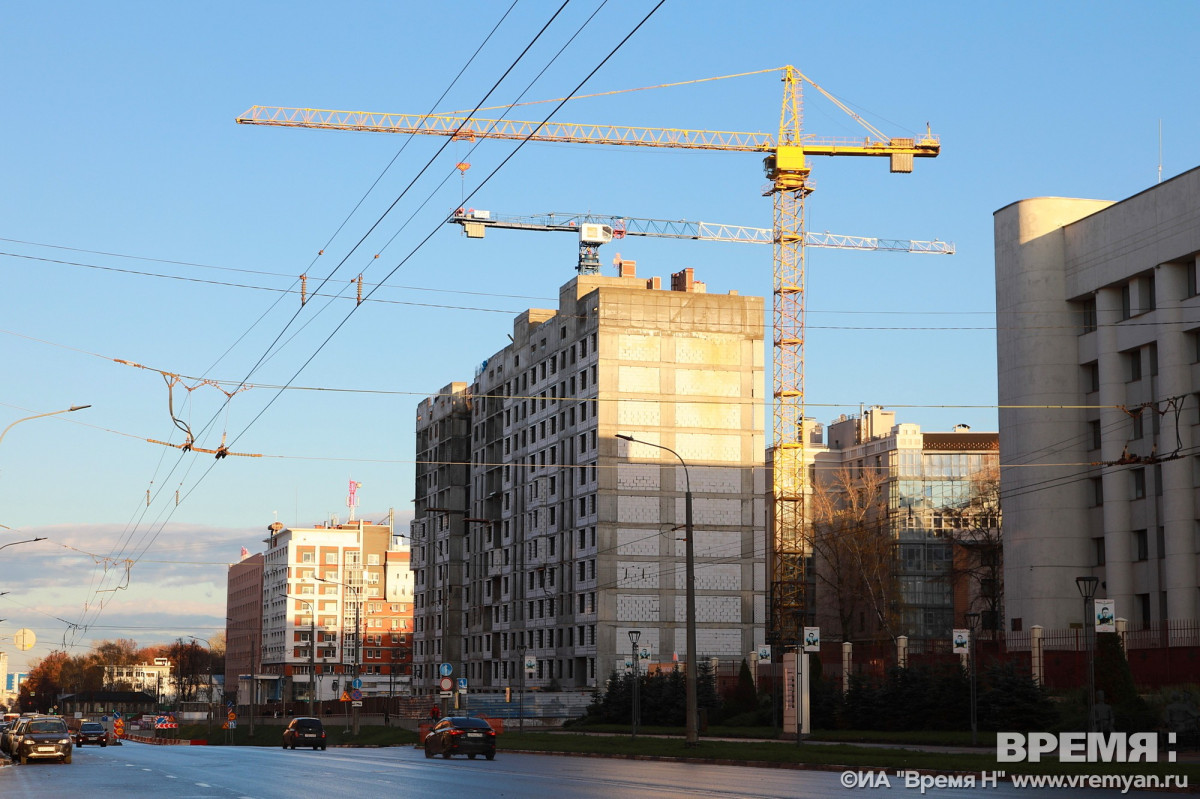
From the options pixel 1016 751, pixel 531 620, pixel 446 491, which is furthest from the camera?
pixel 446 491

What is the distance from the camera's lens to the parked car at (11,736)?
161 feet

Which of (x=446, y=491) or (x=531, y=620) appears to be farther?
(x=446, y=491)

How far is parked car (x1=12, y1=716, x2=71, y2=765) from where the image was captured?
45188 mm

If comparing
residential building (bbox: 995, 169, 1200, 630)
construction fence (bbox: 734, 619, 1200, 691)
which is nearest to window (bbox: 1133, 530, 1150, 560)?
residential building (bbox: 995, 169, 1200, 630)

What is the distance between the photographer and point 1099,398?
73750 mm

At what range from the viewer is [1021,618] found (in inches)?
2928

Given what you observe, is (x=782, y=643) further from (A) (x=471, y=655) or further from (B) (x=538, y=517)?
(A) (x=471, y=655)

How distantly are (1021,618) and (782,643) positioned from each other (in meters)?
28.7

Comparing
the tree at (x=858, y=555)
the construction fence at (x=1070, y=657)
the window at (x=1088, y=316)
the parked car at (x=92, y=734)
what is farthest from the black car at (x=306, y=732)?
the tree at (x=858, y=555)

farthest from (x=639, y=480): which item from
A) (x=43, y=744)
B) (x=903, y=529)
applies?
(x=43, y=744)

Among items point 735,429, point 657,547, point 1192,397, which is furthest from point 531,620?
point 1192,397

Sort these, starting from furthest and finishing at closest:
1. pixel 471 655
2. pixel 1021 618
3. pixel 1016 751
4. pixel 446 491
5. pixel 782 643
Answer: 1. pixel 446 491
2. pixel 471 655
3. pixel 782 643
4. pixel 1021 618
5. pixel 1016 751

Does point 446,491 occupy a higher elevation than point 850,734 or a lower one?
higher

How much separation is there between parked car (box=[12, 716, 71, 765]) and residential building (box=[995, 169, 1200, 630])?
42.5 meters
